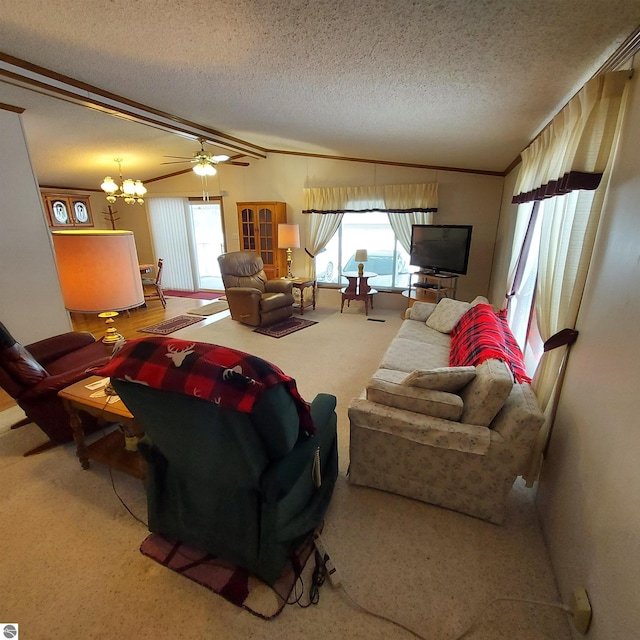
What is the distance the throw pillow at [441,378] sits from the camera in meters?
1.60

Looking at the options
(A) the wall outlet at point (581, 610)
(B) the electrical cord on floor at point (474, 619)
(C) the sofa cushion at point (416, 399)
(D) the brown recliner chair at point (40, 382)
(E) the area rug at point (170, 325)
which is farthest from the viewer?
(E) the area rug at point (170, 325)

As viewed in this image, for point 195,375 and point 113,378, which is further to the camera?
point 113,378

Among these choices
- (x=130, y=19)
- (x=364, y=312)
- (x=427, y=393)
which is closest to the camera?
(x=130, y=19)

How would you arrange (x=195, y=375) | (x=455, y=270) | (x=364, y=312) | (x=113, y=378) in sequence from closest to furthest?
(x=195, y=375)
(x=113, y=378)
(x=455, y=270)
(x=364, y=312)

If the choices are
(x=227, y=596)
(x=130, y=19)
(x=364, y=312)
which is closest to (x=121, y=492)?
(x=227, y=596)

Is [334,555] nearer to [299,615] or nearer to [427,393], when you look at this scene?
[299,615]

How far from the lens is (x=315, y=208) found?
5.50m

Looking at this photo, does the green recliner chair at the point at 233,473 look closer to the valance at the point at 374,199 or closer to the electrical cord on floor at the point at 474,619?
the electrical cord on floor at the point at 474,619

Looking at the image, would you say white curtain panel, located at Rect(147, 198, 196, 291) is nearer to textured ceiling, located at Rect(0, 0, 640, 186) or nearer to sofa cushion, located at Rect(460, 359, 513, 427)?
textured ceiling, located at Rect(0, 0, 640, 186)

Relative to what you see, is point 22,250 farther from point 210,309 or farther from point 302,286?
point 302,286

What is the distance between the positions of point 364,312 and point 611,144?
4092mm

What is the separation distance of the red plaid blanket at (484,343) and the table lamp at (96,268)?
2.11 metres

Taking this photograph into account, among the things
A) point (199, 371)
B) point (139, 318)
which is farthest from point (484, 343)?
point (139, 318)

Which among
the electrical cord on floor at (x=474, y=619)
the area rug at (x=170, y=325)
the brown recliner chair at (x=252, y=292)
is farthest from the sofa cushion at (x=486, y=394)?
the area rug at (x=170, y=325)
